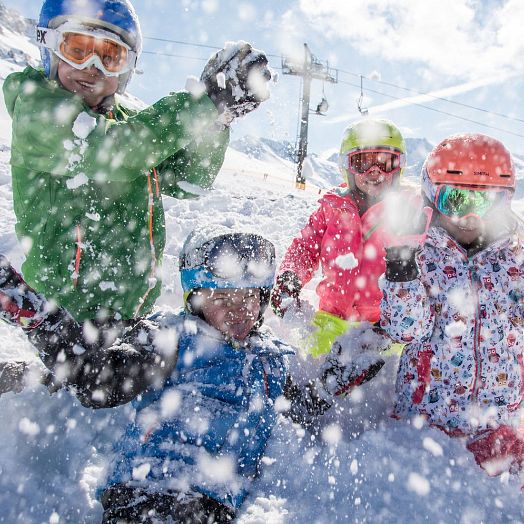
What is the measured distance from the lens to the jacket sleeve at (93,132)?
6.54 ft

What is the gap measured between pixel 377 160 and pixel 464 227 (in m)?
1.12

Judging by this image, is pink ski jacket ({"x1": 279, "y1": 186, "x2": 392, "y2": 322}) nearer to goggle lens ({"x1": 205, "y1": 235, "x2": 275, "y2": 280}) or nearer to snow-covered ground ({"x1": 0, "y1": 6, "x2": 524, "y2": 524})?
snow-covered ground ({"x1": 0, "y1": 6, "x2": 524, "y2": 524})

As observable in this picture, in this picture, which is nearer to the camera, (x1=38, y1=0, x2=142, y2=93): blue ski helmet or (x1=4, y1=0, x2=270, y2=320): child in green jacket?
(x1=4, y1=0, x2=270, y2=320): child in green jacket

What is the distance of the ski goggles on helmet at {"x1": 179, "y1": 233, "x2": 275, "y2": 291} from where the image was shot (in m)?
2.41

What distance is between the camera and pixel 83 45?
230cm

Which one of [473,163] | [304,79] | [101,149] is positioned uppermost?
[101,149]

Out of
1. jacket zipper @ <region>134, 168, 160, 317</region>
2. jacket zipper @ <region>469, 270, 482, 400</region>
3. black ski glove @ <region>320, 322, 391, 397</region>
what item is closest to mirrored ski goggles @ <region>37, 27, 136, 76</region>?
jacket zipper @ <region>134, 168, 160, 317</region>

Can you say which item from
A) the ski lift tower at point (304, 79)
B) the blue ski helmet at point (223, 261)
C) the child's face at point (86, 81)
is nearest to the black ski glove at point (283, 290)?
the blue ski helmet at point (223, 261)

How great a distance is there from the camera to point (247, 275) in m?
2.44

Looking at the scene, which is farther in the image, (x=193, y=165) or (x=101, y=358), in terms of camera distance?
(x=193, y=165)

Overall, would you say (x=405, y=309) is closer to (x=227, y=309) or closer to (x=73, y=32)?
(x=227, y=309)

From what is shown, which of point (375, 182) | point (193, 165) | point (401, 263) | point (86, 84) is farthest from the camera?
point (375, 182)

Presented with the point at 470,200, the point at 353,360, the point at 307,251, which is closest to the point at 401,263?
the point at 470,200

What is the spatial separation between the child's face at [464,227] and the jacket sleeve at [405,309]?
18.3 inches
